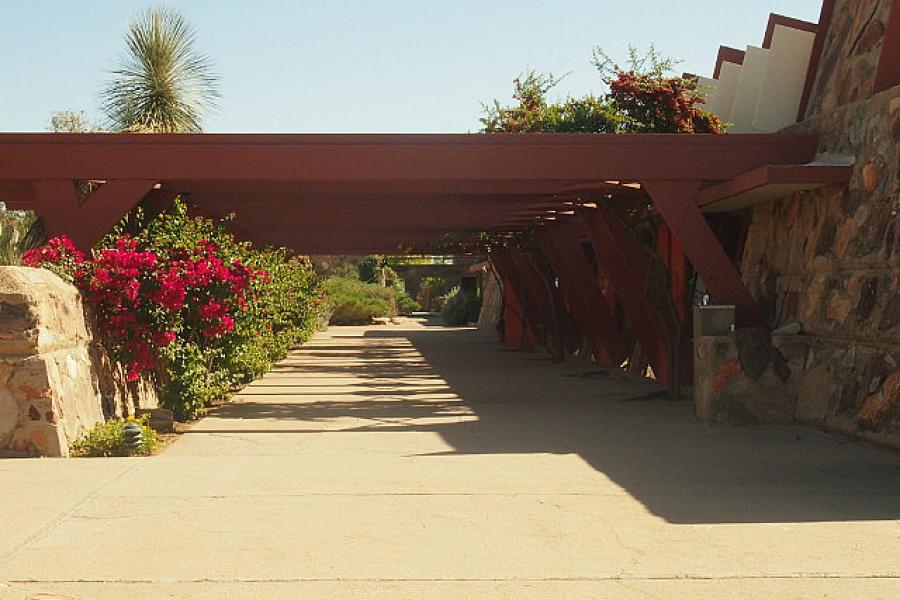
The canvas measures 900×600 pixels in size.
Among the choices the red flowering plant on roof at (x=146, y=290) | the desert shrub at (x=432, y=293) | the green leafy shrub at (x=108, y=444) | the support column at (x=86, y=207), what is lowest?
the desert shrub at (x=432, y=293)

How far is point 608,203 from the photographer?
1627 centimetres

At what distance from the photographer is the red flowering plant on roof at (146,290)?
38.2 ft

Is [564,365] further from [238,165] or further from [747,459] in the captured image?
[747,459]

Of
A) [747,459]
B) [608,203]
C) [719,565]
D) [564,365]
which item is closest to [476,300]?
[564,365]

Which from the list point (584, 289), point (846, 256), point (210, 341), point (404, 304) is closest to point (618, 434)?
point (846, 256)

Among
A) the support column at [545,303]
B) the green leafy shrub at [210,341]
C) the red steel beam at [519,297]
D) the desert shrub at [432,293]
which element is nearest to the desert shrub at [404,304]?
the desert shrub at [432,293]

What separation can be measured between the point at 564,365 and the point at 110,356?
12.0 metres

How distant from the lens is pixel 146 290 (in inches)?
476

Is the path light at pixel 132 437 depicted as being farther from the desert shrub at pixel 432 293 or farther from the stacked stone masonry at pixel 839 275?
the desert shrub at pixel 432 293

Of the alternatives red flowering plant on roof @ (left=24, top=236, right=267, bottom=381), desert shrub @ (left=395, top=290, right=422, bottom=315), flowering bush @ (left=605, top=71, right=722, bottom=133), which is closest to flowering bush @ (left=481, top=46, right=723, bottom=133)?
flowering bush @ (left=605, top=71, right=722, bottom=133)

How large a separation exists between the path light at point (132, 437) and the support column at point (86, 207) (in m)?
3.07

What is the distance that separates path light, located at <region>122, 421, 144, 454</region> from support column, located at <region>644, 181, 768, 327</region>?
5.98 metres

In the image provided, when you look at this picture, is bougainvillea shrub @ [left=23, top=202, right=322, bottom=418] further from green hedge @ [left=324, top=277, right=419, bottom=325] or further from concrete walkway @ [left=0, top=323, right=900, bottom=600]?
green hedge @ [left=324, top=277, right=419, bottom=325]

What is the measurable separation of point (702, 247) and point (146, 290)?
19.2 feet
